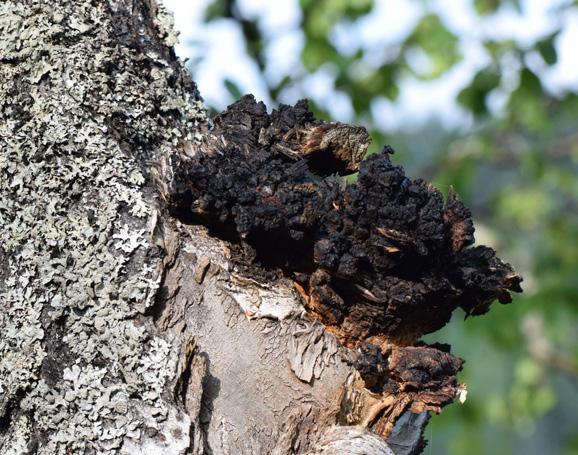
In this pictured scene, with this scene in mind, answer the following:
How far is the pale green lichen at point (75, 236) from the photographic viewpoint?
1002 mm

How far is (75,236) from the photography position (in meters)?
1.04

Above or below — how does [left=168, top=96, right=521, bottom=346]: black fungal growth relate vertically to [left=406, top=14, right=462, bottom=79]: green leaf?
below

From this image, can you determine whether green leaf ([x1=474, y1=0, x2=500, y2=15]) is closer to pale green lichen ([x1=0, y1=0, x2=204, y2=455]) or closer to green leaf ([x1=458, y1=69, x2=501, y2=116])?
green leaf ([x1=458, y1=69, x2=501, y2=116])

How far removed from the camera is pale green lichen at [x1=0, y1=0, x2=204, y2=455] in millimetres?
1002

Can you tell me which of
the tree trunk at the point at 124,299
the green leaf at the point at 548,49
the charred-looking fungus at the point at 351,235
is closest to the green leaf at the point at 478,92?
the green leaf at the point at 548,49

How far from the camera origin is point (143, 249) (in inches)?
41.6

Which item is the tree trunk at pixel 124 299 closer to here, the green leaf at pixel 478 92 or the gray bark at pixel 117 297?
the gray bark at pixel 117 297

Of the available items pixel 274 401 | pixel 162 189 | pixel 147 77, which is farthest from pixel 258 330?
pixel 147 77

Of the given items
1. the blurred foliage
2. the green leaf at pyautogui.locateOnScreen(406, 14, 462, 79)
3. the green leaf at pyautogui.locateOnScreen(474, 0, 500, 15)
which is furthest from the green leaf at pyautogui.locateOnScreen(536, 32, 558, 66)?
the green leaf at pyautogui.locateOnScreen(474, 0, 500, 15)

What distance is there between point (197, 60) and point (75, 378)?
67.4 inches

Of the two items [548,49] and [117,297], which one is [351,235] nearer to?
[117,297]

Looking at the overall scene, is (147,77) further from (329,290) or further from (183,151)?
(329,290)

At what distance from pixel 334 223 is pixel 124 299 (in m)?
0.32

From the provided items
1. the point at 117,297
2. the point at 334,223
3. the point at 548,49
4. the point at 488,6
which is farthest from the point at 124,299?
the point at 488,6
